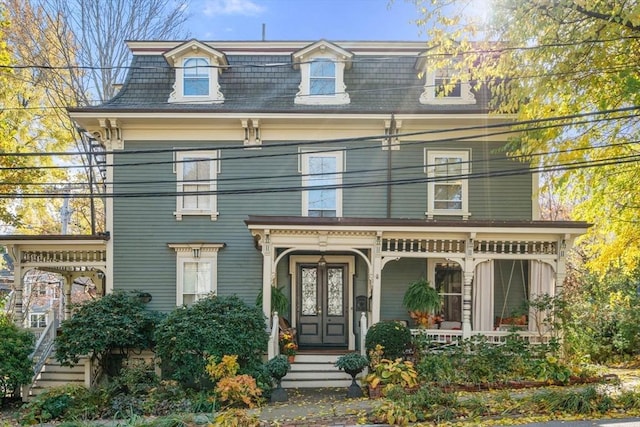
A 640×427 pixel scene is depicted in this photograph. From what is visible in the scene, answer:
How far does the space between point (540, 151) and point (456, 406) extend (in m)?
6.24

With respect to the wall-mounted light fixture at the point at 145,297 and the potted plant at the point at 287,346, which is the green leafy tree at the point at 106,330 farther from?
the potted plant at the point at 287,346

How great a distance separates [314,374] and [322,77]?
764cm

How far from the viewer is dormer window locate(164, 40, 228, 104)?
13086 millimetres

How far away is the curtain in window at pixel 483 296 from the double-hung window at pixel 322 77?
608 centimetres

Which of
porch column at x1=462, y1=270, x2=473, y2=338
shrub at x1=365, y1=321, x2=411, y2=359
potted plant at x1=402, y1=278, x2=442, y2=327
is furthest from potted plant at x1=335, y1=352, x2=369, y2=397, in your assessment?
porch column at x1=462, y1=270, x2=473, y2=338

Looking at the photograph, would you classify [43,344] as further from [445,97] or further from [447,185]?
[445,97]

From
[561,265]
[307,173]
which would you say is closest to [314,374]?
[307,173]

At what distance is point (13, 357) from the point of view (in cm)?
1031

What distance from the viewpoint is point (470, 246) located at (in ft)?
35.2

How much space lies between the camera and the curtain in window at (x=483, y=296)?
12.1 meters

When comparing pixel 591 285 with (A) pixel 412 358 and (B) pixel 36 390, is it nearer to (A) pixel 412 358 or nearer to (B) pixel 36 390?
(A) pixel 412 358

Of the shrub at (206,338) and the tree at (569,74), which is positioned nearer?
the tree at (569,74)

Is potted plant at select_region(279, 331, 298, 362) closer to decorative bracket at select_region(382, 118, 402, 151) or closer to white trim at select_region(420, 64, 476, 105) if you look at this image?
decorative bracket at select_region(382, 118, 402, 151)

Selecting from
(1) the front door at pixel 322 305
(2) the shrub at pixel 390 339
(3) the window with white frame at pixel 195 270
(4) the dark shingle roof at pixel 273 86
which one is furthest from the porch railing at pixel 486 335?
(4) the dark shingle roof at pixel 273 86
